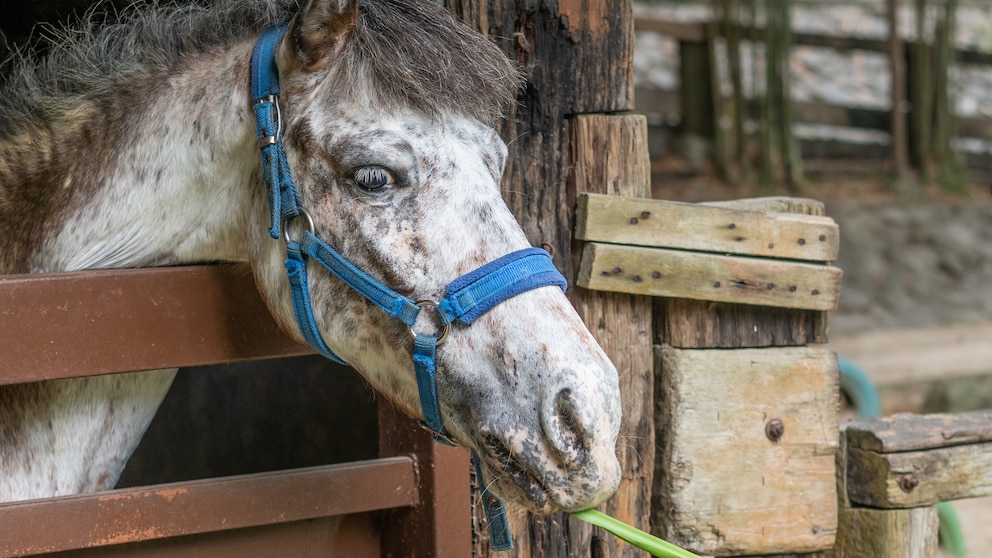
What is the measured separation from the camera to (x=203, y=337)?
1.96 metres

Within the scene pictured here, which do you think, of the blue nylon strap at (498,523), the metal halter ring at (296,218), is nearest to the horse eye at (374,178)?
the metal halter ring at (296,218)

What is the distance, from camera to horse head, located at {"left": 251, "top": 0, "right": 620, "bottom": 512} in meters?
1.59

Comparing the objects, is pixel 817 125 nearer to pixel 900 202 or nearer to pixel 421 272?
pixel 900 202

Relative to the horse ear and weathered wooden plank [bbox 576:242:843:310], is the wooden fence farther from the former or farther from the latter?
the horse ear

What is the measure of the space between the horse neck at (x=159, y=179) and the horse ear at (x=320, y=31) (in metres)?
0.19

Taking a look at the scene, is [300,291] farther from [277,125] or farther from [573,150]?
[573,150]

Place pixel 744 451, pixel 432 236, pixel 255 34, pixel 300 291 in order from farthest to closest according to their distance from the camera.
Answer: pixel 744 451 < pixel 255 34 < pixel 300 291 < pixel 432 236

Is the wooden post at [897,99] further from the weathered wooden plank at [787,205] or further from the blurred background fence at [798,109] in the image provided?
the weathered wooden plank at [787,205]

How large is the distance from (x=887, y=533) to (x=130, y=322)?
6.37ft

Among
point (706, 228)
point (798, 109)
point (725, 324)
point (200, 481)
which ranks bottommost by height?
point (200, 481)

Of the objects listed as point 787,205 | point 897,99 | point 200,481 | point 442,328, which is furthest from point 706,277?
point 897,99

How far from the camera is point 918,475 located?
2.51 m

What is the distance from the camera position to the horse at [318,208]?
1619 millimetres

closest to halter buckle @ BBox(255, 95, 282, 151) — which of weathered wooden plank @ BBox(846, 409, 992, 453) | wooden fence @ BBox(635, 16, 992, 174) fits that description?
weathered wooden plank @ BBox(846, 409, 992, 453)
